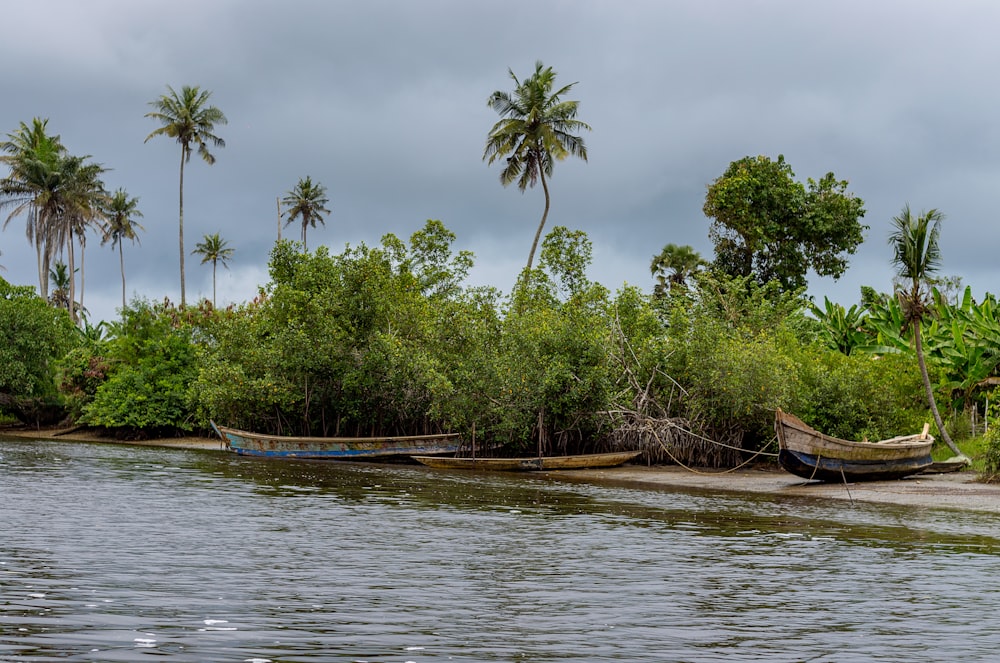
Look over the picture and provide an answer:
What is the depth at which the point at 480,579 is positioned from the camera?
12.5m

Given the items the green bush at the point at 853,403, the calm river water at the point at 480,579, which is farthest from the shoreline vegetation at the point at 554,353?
the calm river water at the point at 480,579

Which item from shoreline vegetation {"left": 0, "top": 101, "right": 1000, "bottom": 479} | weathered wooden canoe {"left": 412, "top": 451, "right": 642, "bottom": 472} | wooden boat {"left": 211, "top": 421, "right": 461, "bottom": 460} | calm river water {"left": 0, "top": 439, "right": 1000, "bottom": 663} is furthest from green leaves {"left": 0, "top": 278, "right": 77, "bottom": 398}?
calm river water {"left": 0, "top": 439, "right": 1000, "bottom": 663}

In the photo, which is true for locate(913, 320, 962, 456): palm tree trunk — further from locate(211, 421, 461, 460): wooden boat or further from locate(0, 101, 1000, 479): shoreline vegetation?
locate(211, 421, 461, 460): wooden boat

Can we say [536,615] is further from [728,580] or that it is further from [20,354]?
[20,354]

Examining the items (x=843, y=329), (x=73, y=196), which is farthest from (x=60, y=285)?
(x=843, y=329)

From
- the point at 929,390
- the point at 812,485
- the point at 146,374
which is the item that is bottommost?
the point at 812,485

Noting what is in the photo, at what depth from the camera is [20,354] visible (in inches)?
2124

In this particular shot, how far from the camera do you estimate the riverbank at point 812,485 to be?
2525 cm

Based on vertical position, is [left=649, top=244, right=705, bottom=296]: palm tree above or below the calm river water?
above

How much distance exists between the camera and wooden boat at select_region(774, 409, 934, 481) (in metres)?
27.0

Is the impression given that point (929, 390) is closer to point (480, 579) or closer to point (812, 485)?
point (812, 485)

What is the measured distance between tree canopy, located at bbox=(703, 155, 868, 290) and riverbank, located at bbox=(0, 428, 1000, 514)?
2302 centimetres

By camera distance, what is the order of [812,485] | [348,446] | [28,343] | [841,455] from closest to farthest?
[841,455] < [812,485] < [348,446] < [28,343]

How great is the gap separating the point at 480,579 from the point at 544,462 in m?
22.8
